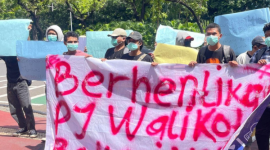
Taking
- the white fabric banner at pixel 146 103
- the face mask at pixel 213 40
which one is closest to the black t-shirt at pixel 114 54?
the white fabric banner at pixel 146 103

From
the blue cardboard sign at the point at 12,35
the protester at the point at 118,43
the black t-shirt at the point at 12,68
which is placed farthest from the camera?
the black t-shirt at the point at 12,68

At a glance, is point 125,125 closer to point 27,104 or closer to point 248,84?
point 248,84

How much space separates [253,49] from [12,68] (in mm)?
3668

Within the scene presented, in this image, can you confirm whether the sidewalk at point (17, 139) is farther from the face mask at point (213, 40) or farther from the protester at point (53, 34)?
the face mask at point (213, 40)

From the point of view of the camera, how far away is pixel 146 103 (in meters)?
4.26

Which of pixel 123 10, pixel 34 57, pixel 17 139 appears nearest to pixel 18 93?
pixel 17 139

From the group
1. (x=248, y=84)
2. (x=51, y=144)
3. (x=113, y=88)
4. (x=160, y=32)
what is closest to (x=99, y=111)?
(x=113, y=88)

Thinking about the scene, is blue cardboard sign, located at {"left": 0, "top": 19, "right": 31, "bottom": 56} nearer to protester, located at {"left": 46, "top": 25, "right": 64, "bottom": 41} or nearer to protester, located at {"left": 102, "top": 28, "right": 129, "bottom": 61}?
protester, located at {"left": 46, "top": 25, "right": 64, "bottom": 41}

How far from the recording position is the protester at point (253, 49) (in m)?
5.02

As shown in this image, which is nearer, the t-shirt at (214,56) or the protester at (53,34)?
the t-shirt at (214,56)

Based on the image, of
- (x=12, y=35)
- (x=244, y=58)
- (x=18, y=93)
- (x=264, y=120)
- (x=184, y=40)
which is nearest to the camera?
(x=264, y=120)

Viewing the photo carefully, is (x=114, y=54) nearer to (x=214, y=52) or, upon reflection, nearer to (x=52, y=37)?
(x=52, y=37)

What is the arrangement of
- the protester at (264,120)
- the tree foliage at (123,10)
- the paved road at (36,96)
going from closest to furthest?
the protester at (264,120) < the paved road at (36,96) < the tree foliage at (123,10)

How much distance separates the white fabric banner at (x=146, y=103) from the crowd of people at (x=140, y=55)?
0.55 feet
